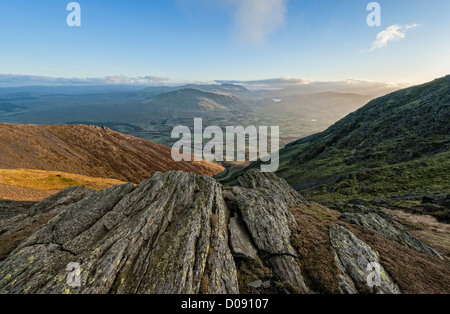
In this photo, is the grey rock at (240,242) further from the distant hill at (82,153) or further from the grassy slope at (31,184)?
the distant hill at (82,153)

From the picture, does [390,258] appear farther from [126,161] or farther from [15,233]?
[126,161]

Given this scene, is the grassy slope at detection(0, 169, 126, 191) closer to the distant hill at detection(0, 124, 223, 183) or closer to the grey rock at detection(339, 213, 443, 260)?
the distant hill at detection(0, 124, 223, 183)

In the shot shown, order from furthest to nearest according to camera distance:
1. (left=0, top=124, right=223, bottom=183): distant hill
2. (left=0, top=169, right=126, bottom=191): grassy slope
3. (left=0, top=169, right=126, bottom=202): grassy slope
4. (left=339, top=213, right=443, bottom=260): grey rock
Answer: (left=0, top=124, right=223, bottom=183): distant hill
(left=0, top=169, right=126, bottom=191): grassy slope
(left=0, top=169, right=126, bottom=202): grassy slope
(left=339, top=213, right=443, bottom=260): grey rock

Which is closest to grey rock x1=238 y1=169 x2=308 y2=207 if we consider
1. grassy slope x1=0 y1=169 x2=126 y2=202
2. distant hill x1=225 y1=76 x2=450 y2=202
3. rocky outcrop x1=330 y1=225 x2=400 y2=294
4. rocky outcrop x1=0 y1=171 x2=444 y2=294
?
rocky outcrop x1=0 y1=171 x2=444 y2=294

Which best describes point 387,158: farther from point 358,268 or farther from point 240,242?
point 240,242

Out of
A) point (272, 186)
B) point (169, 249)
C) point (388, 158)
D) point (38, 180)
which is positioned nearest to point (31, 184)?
point (38, 180)

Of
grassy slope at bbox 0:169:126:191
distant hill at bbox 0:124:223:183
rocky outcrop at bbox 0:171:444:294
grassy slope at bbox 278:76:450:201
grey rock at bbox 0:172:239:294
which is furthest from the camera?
distant hill at bbox 0:124:223:183
